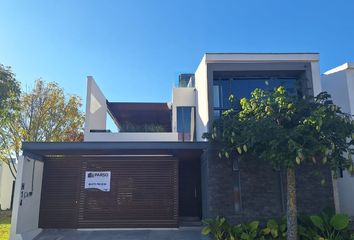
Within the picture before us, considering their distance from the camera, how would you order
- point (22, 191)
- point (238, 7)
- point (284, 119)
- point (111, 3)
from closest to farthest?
point (284, 119), point (22, 191), point (111, 3), point (238, 7)

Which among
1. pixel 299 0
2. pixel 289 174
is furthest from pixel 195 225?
pixel 299 0

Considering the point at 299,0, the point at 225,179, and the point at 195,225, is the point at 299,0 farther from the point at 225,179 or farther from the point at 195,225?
the point at 195,225

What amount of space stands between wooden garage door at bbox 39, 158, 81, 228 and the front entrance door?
4151 mm

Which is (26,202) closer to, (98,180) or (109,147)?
(98,180)

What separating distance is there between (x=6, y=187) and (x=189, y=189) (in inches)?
557

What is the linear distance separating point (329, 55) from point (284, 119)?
5.59 m

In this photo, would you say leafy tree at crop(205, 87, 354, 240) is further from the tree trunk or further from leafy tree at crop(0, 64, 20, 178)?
leafy tree at crop(0, 64, 20, 178)

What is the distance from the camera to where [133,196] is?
12.3 m

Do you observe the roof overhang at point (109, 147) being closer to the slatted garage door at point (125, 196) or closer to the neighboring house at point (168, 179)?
the neighboring house at point (168, 179)

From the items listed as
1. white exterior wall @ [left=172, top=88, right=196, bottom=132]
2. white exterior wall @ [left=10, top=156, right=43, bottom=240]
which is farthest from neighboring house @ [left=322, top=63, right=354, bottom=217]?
white exterior wall @ [left=10, top=156, right=43, bottom=240]

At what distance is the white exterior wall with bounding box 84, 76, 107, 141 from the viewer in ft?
48.2

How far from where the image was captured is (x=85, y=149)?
434 inches

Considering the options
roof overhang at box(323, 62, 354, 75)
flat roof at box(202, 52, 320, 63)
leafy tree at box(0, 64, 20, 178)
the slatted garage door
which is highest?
flat roof at box(202, 52, 320, 63)

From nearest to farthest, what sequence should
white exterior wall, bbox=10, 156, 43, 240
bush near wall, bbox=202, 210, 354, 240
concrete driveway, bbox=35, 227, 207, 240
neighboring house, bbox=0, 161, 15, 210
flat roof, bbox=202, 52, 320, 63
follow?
bush near wall, bbox=202, 210, 354, 240
white exterior wall, bbox=10, 156, 43, 240
concrete driveway, bbox=35, 227, 207, 240
flat roof, bbox=202, 52, 320, 63
neighboring house, bbox=0, 161, 15, 210
